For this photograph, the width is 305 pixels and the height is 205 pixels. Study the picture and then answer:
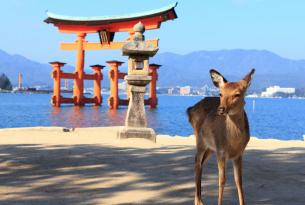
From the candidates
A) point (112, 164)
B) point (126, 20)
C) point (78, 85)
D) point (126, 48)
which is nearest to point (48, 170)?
point (112, 164)

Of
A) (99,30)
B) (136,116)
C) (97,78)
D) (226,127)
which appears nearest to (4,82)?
(97,78)

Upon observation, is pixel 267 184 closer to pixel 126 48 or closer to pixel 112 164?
pixel 112 164

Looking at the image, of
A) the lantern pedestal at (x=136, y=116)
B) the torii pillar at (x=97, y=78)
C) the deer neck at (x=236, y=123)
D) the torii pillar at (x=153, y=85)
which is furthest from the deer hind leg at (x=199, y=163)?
the torii pillar at (x=97, y=78)

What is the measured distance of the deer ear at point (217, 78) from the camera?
3465 mm

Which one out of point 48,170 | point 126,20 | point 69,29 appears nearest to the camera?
point 48,170

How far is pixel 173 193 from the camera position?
468 centimetres

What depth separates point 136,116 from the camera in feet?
32.0

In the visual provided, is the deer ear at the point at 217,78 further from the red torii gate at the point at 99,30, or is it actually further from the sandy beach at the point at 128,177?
the red torii gate at the point at 99,30

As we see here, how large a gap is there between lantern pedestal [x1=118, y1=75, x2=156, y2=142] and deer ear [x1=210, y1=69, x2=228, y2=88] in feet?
20.1

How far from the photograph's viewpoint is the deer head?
3326 mm

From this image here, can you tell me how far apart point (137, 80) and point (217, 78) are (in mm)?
6264

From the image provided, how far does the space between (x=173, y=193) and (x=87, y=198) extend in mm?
885

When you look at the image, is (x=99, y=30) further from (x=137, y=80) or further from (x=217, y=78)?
(x=217, y=78)

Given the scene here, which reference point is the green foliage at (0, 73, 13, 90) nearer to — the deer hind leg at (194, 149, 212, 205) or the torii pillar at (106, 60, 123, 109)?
the torii pillar at (106, 60, 123, 109)
